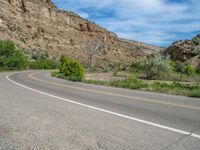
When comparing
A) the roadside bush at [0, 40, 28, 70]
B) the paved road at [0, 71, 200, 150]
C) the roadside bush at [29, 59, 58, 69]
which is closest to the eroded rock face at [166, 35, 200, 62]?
the roadside bush at [0, 40, 28, 70]

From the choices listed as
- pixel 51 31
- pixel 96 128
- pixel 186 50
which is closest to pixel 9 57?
pixel 186 50

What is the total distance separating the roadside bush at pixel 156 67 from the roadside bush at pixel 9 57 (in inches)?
1360

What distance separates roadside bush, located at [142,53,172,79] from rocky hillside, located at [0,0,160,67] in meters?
60.0

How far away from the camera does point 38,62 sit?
7569cm

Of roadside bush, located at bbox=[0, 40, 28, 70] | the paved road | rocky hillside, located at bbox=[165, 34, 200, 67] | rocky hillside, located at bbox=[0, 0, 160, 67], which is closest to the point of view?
A: the paved road

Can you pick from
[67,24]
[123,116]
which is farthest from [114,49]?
[123,116]

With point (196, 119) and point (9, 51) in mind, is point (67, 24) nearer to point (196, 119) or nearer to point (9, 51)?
point (9, 51)

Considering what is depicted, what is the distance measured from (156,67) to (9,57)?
124 ft

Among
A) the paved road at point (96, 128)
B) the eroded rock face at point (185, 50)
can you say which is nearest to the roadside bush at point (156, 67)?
the eroded rock face at point (185, 50)

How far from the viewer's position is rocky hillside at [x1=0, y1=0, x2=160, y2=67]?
96000mm

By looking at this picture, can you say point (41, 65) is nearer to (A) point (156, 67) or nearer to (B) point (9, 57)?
(B) point (9, 57)

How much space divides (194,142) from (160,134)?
76cm

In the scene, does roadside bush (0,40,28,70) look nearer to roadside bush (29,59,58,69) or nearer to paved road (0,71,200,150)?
roadside bush (29,59,58,69)

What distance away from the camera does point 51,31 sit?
356 feet
